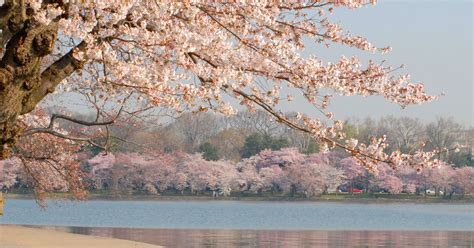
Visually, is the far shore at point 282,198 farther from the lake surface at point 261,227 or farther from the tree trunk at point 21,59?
the tree trunk at point 21,59

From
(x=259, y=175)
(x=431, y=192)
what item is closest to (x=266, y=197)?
(x=259, y=175)

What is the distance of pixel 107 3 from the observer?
7.55 m

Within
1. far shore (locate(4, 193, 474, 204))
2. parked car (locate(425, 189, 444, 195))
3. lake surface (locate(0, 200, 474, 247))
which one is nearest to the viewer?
lake surface (locate(0, 200, 474, 247))

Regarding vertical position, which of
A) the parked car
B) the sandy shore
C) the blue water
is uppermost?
the parked car

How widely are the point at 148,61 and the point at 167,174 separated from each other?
57154mm

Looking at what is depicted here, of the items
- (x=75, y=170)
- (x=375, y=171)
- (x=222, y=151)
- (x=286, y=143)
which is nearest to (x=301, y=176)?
(x=286, y=143)

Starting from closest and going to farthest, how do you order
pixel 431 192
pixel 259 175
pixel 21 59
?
pixel 21 59 → pixel 259 175 → pixel 431 192

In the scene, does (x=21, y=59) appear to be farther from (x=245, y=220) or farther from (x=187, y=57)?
(x=245, y=220)

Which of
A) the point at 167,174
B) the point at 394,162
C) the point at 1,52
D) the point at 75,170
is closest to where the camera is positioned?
the point at 1,52

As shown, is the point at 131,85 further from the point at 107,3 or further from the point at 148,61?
the point at 107,3

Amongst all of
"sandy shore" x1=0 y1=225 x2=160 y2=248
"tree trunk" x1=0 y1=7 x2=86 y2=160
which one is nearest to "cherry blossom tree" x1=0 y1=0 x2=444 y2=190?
"tree trunk" x1=0 y1=7 x2=86 y2=160

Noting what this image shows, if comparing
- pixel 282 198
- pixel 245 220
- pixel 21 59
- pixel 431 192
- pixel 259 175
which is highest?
pixel 259 175

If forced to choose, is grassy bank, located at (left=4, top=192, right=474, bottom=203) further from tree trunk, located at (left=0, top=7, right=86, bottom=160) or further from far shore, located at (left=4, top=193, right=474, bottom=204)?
tree trunk, located at (left=0, top=7, right=86, bottom=160)

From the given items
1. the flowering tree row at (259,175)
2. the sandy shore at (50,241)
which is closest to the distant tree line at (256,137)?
the flowering tree row at (259,175)
